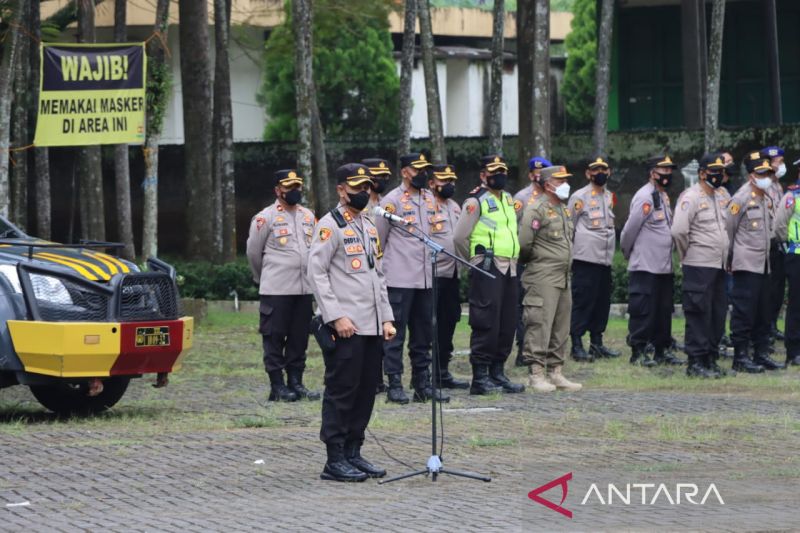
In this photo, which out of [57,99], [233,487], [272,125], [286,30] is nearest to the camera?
[233,487]

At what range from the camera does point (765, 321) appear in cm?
1730

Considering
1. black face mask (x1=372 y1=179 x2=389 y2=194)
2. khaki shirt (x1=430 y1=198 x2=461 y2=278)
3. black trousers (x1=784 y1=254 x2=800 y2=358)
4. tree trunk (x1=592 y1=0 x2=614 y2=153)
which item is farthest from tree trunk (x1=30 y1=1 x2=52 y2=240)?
black face mask (x1=372 y1=179 x2=389 y2=194)

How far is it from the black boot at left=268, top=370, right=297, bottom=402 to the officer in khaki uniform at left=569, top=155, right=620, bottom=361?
180 inches

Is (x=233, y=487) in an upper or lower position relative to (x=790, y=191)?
lower

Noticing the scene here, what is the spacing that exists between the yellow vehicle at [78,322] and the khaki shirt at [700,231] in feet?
17.6

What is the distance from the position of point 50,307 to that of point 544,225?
4.83m

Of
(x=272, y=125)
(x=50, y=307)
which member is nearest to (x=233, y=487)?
(x=50, y=307)

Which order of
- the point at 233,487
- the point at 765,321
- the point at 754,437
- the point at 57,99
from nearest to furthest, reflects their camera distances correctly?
the point at 233,487 → the point at 754,437 → the point at 765,321 → the point at 57,99

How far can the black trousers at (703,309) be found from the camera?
623 inches

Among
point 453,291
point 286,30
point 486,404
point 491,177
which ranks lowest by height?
point 486,404

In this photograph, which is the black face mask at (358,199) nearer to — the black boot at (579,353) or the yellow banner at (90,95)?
the black boot at (579,353)

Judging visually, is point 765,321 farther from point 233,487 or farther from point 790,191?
point 233,487

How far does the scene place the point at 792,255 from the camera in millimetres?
17266

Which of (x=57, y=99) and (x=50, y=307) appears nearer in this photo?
(x=50, y=307)
